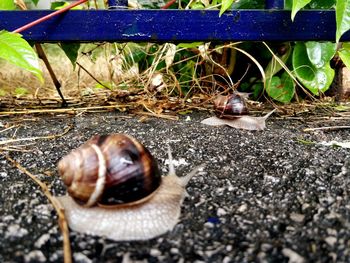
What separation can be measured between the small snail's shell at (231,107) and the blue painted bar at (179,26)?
0.29 metres

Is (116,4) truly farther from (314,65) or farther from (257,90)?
(257,90)

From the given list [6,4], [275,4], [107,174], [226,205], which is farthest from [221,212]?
[6,4]

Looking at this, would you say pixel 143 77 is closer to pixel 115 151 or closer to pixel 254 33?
pixel 254 33

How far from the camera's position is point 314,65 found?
6.08 feet

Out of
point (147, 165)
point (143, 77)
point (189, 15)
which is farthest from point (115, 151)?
point (143, 77)

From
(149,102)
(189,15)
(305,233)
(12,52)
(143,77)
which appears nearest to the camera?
(305,233)

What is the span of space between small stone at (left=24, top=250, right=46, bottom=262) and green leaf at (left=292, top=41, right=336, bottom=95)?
1510 mm

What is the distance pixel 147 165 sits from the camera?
0.88 metres

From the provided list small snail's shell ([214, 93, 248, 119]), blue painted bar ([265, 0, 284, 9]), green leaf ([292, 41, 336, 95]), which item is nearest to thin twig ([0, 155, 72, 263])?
small snail's shell ([214, 93, 248, 119])

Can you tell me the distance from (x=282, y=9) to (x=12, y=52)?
1098 mm

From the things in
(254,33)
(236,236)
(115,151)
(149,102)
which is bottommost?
(149,102)

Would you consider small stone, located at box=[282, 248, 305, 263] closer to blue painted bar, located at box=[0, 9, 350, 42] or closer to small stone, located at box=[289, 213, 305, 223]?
small stone, located at box=[289, 213, 305, 223]

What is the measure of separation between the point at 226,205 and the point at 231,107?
94cm

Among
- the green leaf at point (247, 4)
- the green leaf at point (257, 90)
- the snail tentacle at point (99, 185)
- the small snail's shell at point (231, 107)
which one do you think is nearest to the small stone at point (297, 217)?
the snail tentacle at point (99, 185)
